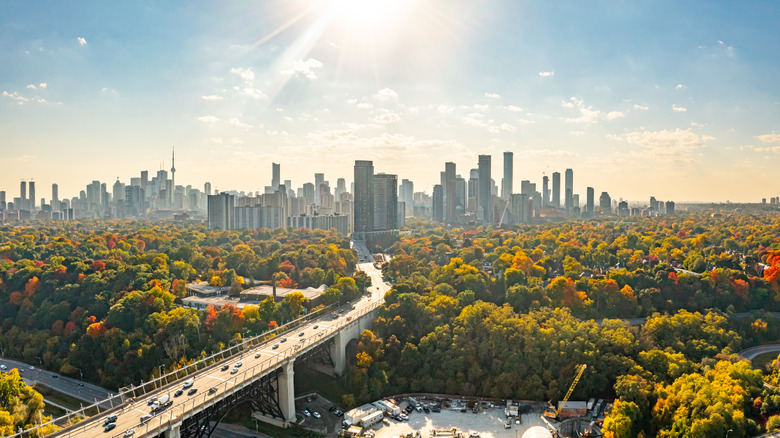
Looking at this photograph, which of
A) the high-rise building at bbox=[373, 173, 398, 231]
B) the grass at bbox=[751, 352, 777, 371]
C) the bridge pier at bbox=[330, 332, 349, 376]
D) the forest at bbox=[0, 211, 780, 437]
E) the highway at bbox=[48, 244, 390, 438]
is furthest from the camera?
the high-rise building at bbox=[373, 173, 398, 231]

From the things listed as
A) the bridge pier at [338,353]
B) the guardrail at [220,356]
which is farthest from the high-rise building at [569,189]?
the bridge pier at [338,353]

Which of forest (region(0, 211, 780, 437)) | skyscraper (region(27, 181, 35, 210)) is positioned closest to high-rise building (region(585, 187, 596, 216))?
forest (region(0, 211, 780, 437))

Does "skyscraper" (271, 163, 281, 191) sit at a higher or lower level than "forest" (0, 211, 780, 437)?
higher

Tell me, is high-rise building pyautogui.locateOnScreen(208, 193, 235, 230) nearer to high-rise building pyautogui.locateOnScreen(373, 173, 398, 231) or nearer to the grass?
high-rise building pyautogui.locateOnScreen(373, 173, 398, 231)

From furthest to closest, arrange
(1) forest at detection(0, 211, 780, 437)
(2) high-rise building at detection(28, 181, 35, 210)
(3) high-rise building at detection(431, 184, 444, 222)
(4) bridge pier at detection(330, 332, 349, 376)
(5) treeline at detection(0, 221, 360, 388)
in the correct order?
(2) high-rise building at detection(28, 181, 35, 210), (3) high-rise building at detection(431, 184, 444, 222), (5) treeline at detection(0, 221, 360, 388), (4) bridge pier at detection(330, 332, 349, 376), (1) forest at detection(0, 211, 780, 437)

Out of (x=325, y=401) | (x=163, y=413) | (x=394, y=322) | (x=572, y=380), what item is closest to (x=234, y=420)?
(x=325, y=401)

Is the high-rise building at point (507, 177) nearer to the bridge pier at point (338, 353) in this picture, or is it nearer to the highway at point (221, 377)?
the highway at point (221, 377)

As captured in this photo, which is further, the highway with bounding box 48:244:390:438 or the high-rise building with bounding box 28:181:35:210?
the high-rise building with bounding box 28:181:35:210

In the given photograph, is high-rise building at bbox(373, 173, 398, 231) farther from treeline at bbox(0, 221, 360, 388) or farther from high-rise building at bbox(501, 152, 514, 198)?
high-rise building at bbox(501, 152, 514, 198)

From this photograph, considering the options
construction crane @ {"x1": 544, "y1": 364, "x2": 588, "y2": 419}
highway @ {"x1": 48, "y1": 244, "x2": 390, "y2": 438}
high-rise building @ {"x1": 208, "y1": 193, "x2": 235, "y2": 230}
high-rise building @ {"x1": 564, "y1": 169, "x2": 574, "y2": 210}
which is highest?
high-rise building @ {"x1": 564, "y1": 169, "x2": 574, "y2": 210}

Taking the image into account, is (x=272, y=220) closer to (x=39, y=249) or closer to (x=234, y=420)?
(x=39, y=249)
